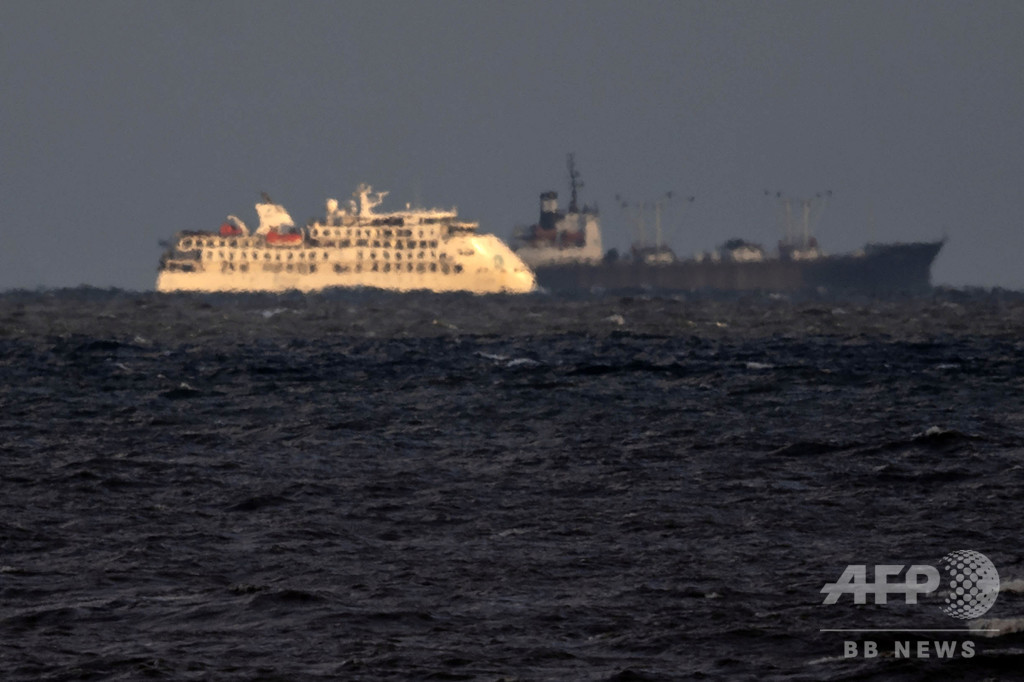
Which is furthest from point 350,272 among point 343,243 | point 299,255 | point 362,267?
point 299,255

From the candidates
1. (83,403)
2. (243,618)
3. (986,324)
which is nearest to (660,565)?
(243,618)

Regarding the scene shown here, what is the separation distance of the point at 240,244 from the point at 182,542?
138 meters

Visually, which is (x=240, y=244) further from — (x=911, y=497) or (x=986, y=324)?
(x=911, y=497)

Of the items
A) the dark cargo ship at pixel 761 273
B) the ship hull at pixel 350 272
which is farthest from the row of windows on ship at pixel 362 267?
the dark cargo ship at pixel 761 273

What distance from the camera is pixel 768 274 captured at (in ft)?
615

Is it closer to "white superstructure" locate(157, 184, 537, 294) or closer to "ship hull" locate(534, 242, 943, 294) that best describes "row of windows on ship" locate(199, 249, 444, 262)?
"white superstructure" locate(157, 184, 537, 294)

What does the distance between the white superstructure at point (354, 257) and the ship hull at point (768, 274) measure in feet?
144

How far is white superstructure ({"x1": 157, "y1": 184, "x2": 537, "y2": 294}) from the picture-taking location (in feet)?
471

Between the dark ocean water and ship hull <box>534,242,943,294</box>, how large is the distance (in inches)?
5754

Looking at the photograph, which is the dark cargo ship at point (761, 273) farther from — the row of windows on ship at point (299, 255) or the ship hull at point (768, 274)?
the row of windows on ship at point (299, 255)

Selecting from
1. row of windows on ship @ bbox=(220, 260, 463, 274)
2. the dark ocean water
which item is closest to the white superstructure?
row of windows on ship @ bbox=(220, 260, 463, 274)

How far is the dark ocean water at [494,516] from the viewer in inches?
493

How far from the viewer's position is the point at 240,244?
151750mm

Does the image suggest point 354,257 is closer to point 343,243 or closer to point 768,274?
point 343,243
